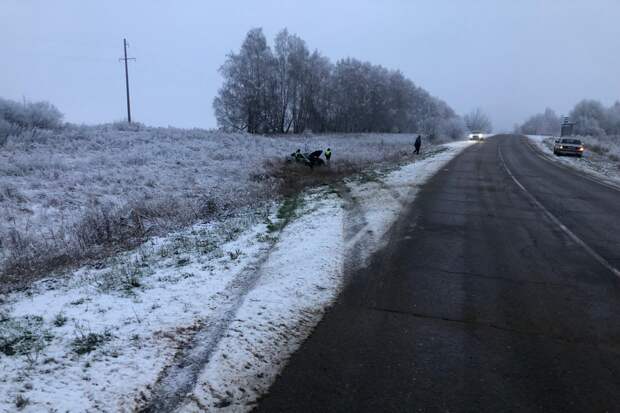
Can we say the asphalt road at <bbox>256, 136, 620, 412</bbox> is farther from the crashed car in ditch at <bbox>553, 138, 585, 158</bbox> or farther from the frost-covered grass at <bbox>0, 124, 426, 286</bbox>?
the crashed car in ditch at <bbox>553, 138, 585, 158</bbox>

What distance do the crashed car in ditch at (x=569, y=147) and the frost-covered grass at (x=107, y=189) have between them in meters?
15.1

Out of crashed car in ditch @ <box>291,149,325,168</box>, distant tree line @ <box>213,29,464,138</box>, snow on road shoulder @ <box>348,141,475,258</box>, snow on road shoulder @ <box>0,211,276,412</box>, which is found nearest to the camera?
snow on road shoulder @ <box>0,211,276,412</box>

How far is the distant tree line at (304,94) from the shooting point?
5478cm

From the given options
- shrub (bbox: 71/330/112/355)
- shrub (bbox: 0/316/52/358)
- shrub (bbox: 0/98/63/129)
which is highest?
shrub (bbox: 0/98/63/129)

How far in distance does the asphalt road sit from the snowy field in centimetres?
42

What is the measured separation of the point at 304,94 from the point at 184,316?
63.0m

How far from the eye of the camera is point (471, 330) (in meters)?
4.29

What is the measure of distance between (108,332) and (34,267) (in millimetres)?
3829

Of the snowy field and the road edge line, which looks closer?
the snowy field

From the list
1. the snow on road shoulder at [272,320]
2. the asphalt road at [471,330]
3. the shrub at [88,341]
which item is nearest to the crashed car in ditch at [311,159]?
the asphalt road at [471,330]

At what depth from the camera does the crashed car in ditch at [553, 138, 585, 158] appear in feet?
99.0

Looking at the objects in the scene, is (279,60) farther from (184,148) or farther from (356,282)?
(356,282)

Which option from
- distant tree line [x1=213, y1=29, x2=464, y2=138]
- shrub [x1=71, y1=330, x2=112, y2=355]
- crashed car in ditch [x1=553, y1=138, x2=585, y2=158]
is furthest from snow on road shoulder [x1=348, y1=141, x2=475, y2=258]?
distant tree line [x1=213, y1=29, x2=464, y2=138]

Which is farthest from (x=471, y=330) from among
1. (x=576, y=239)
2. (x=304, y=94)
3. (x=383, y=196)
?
(x=304, y=94)
